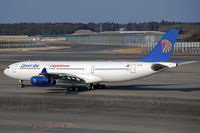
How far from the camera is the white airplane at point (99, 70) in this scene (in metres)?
37.9

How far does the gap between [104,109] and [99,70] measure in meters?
11.0

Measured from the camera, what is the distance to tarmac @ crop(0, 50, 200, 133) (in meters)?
23.6

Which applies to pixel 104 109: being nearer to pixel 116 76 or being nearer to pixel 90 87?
pixel 116 76

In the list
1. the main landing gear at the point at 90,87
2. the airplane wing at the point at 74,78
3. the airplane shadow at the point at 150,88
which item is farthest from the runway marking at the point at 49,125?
the airplane shadow at the point at 150,88

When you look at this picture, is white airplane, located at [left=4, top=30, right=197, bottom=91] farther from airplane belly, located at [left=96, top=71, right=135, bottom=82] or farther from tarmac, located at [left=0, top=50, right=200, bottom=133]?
tarmac, located at [left=0, top=50, right=200, bottom=133]

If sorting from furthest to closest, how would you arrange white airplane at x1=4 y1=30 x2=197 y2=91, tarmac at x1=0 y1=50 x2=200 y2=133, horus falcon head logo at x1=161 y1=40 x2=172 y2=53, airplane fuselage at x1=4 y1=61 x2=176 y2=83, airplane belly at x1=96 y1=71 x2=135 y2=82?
1. airplane belly at x1=96 y1=71 x2=135 y2=82
2. airplane fuselage at x1=4 y1=61 x2=176 y2=83
3. horus falcon head logo at x1=161 y1=40 x2=172 y2=53
4. white airplane at x1=4 y1=30 x2=197 y2=91
5. tarmac at x1=0 y1=50 x2=200 y2=133

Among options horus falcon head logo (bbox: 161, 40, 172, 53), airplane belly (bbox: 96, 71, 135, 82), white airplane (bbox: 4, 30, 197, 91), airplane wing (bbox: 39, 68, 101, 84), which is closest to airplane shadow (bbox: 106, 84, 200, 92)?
white airplane (bbox: 4, 30, 197, 91)

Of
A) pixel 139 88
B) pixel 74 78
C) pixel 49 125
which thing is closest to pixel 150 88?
pixel 139 88

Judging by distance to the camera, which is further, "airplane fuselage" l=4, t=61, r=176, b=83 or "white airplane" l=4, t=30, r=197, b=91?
"airplane fuselage" l=4, t=61, r=176, b=83

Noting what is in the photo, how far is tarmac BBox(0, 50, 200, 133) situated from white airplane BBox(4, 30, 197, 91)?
154cm

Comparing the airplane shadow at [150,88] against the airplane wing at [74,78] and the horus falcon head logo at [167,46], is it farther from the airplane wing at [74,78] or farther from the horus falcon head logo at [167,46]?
the horus falcon head logo at [167,46]

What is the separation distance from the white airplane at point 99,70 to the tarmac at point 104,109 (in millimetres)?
1537

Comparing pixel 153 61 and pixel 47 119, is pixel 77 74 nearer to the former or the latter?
pixel 153 61

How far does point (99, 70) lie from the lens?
40.2m
